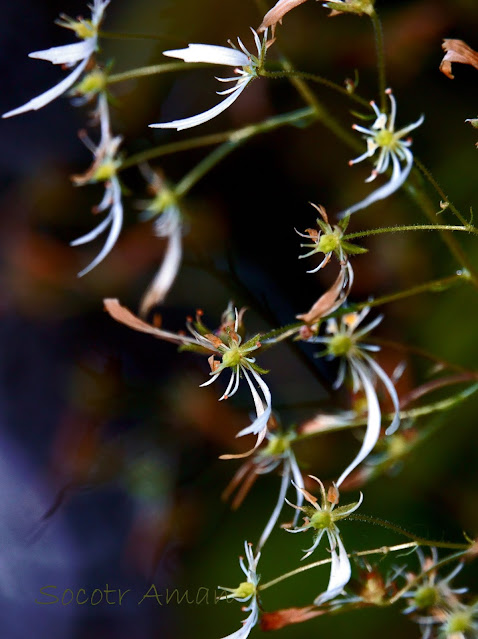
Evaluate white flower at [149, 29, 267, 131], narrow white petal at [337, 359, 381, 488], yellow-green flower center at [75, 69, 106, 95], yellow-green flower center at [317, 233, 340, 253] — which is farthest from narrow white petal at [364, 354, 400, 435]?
yellow-green flower center at [75, 69, 106, 95]

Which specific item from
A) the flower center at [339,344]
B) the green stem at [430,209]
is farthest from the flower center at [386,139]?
the flower center at [339,344]

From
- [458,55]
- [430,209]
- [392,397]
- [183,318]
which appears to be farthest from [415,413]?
[183,318]

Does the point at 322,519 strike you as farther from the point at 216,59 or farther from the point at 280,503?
the point at 216,59

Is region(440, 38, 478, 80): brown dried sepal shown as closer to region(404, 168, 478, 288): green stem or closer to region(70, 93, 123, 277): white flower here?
region(404, 168, 478, 288): green stem

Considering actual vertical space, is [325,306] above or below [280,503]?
above

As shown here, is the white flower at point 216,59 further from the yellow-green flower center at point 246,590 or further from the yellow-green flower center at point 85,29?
the yellow-green flower center at point 246,590
